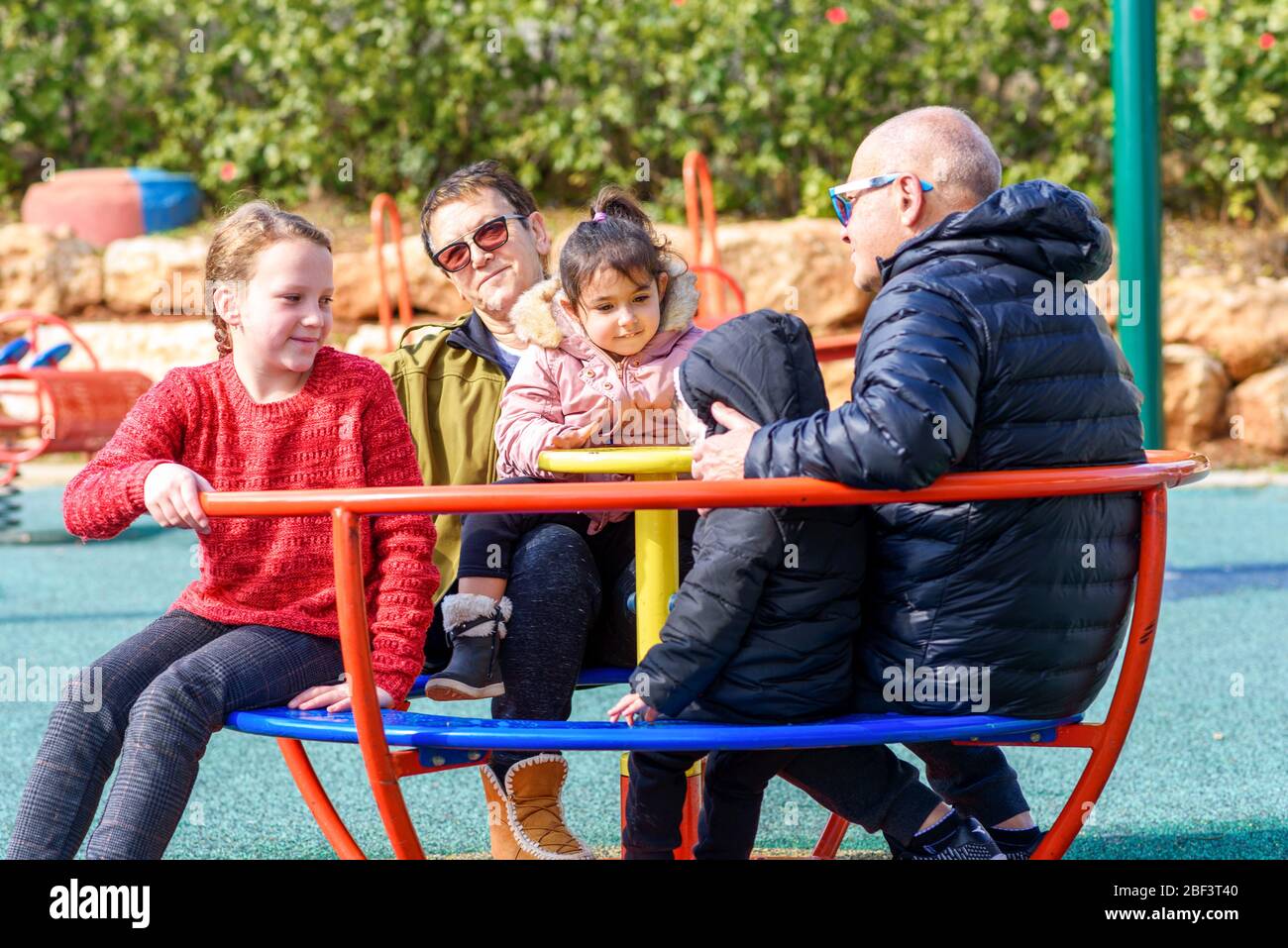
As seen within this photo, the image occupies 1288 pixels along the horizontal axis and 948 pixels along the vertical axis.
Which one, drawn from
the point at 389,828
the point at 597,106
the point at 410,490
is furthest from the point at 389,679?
the point at 597,106

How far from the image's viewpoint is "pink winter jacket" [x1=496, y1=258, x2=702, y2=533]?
9.98 ft

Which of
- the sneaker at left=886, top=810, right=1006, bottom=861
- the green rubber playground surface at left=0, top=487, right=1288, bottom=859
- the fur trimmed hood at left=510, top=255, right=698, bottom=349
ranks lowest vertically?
the green rubber playground surface at left=0, top=487, right=1288, bottom=859

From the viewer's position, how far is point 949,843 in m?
2.49

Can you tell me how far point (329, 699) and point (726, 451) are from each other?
74 centimetres

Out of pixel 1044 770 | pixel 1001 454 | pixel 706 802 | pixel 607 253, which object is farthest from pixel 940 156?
pixel 1044 770

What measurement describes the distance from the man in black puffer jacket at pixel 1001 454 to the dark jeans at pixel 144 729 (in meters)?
0.78

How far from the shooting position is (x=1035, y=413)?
2328 millimetres

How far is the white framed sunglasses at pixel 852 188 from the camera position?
2574mm

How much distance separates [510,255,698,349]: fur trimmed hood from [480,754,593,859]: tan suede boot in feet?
2.56

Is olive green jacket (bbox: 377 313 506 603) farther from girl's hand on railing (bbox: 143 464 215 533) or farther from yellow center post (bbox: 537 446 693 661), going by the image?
girl's hand on railing (bbox: 143 464 215 533)

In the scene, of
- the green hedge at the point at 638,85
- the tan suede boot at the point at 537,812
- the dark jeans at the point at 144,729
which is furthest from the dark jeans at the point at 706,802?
the green hedge at the point at 638,85

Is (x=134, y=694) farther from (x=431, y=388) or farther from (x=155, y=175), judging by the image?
(x=155, y=175)

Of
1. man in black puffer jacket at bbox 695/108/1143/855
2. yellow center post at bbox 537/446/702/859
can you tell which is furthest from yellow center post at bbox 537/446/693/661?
man in black puffer jacket at bbox 695/108/1143/855

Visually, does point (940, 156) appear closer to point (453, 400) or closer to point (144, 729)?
point (453, 400)
